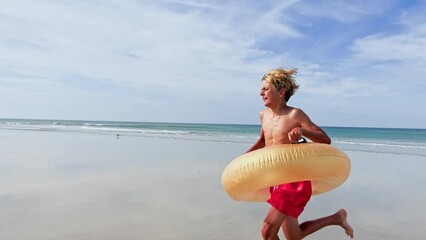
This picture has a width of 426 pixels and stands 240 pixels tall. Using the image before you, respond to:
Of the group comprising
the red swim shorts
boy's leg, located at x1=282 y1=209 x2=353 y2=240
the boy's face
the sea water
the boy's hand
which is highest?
the sea water

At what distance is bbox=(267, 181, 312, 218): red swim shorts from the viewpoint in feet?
10.9

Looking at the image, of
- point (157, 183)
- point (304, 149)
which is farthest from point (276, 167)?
point (157, 183)

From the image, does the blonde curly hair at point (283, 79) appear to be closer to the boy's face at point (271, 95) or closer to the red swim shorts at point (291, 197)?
the boy's face at point (271, 95)

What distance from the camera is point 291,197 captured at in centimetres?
335

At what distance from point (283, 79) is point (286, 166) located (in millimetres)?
804

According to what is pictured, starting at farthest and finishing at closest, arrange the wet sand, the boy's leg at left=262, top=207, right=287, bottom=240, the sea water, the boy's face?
the sea water
the wet sand
the boy's face
the boy's leg at left=262, top=207, right=287, bottom=240

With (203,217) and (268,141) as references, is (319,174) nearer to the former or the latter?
(268,141)

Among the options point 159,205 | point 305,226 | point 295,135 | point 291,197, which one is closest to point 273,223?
point 291,197

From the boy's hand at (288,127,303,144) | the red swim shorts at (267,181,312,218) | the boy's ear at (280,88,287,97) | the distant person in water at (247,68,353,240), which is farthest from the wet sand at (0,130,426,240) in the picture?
the boy's ear at (280,88,287,97)

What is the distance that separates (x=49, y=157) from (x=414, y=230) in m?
8.65

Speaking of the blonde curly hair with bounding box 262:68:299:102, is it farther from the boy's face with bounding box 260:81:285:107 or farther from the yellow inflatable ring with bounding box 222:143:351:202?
the yellow inflatable ring with bounding box 222:143:351:202

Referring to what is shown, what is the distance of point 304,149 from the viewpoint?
127 inches

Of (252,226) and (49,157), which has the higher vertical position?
(49,157)

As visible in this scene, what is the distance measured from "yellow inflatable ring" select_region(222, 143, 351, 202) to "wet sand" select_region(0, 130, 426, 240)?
0.98 m
